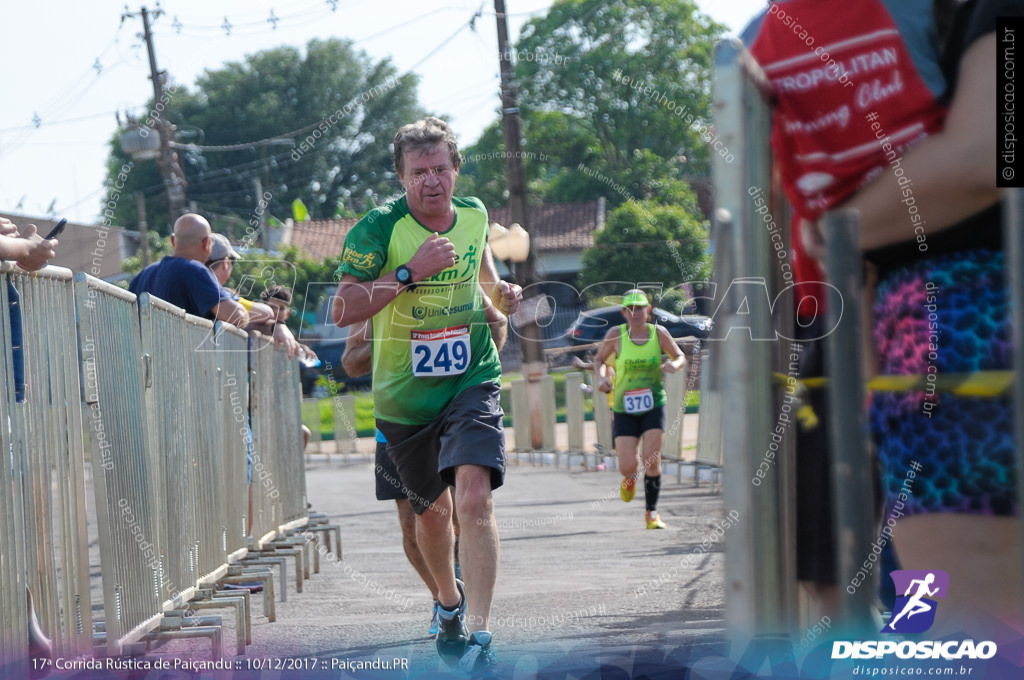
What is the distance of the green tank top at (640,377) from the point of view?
10750 millimetres

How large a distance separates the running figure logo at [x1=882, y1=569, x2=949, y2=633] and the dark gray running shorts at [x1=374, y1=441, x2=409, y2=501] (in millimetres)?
3649

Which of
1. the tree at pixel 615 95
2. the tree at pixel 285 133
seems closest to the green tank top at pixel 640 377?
the tree at pixel 615 95

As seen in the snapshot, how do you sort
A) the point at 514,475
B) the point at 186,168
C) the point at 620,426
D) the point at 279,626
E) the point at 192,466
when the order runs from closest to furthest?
the point at 192,466
the point at 279,626
the point at 620,426
the point at 514,475
the point at 186,168

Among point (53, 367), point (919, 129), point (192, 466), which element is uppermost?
point (919, 129)

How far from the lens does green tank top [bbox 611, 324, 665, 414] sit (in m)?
10.8

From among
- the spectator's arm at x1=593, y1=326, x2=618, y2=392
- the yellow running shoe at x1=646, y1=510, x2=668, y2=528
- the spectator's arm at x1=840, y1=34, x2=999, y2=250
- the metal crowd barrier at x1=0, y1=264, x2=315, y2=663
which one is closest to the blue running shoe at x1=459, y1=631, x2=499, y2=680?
the metal crowd barrier at x1=0, y1=264, x2=315, y2=663

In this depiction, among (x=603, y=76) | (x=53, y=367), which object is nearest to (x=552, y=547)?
(x=53, y=367)

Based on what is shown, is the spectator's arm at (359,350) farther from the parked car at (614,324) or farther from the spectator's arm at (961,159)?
the parked car at (614,324)

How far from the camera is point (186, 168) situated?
60000 millimetres

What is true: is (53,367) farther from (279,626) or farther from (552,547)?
(552,547)

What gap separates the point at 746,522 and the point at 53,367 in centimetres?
266

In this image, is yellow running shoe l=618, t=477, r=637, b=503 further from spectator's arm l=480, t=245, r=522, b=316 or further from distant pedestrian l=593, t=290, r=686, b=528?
spectator's arm l=480, t=245, r=522, b=316

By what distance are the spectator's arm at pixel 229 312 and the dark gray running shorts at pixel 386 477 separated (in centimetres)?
143

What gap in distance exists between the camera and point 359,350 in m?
5.64
